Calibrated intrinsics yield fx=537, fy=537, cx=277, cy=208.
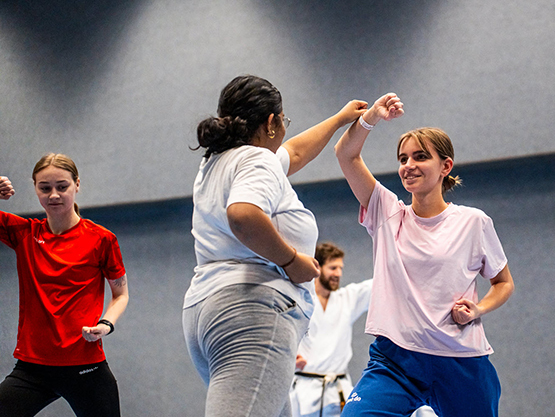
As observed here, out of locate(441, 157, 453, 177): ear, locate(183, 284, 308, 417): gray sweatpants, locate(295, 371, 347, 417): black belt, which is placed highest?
locate(441, 157, 453, 177): ear

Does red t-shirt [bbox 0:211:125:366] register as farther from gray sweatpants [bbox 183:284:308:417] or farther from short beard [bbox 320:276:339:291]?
short beard [bbox 320:276:339:291]

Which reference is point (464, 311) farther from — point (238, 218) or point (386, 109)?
point (238, 218)

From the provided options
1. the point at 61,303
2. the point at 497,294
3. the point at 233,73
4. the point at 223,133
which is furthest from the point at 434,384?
the point at 233,73

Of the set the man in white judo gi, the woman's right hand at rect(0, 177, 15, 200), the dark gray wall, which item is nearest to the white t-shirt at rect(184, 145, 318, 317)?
the woman's right hand at rect(0, 177, 15, 200)

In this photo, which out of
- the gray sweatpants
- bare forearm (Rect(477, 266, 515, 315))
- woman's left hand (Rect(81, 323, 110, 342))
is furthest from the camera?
woman's left hand (Rect(81, 323, 110, 342))

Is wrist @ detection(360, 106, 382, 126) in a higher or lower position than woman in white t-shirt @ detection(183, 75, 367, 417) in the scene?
higher

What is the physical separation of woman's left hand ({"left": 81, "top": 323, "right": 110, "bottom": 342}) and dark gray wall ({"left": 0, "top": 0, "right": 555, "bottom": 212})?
229 cm

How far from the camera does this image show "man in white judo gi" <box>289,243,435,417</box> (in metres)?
3.29

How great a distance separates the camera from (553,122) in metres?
3.70

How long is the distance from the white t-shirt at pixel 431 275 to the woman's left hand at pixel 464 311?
29mm

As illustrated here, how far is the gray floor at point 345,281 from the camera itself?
148 inches

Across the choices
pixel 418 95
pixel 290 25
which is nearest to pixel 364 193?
pixel 418 95

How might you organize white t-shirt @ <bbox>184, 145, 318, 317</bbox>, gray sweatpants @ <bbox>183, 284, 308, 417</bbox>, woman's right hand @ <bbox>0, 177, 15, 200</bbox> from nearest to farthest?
1. gray sweatpants @ <bbox>183, 284, 308, 417</bbox>
2. white t-shirt @ <bbox>184, 145, 318, 317</bbox>
3. woman's right hand @ <bbox>0, 177, 15, 200</bbox>

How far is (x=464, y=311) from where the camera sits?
1.85 metres
